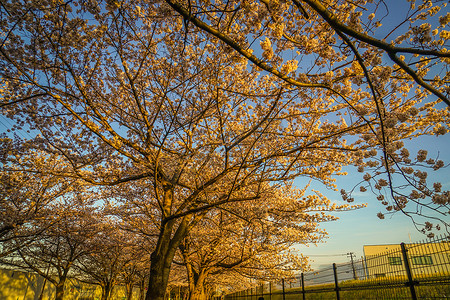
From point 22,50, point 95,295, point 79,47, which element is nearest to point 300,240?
point 79,47

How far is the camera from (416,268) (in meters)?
4.62

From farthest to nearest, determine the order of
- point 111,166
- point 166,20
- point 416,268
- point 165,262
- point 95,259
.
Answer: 1. point 95,259
2. point 111,166
3. point 165,262
4. point 166,20
5. point 416,268

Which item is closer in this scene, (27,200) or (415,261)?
(415,261)

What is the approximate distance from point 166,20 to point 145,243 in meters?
13.8

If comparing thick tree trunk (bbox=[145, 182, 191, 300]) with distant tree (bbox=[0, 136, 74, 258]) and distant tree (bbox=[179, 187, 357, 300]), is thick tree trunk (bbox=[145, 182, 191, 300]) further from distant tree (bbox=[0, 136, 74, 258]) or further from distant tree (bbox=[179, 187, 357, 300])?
distant tree (bbox=[0, 136, 74, 258])

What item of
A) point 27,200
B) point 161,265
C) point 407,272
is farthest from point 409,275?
point 27,200

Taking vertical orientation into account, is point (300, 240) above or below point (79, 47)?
below

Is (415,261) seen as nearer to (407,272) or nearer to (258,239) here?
(407,272)

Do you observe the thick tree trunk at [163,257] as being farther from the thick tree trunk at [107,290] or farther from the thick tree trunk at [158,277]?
the thick tree trunk at [107,290]

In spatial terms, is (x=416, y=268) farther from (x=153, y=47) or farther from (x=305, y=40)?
(x=153, y=47)

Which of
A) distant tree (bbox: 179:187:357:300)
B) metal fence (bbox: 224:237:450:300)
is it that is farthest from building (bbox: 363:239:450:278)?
distant tree (bbox: 179:187:357:300)

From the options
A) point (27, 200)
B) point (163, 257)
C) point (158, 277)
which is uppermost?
point (27, 200)

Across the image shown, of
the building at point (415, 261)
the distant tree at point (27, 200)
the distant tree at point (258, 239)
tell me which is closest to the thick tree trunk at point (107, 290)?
the distant tree at point (27, 200)

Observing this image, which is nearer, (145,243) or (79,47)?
(79,47)
